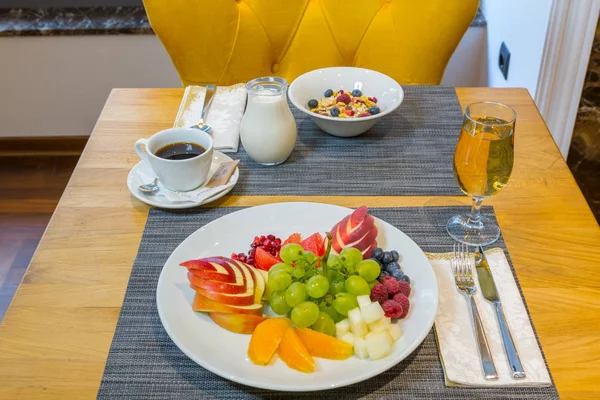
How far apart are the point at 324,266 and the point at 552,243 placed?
1.31ft

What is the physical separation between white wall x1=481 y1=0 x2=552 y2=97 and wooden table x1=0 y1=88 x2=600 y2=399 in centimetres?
75

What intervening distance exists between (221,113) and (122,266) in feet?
1.54

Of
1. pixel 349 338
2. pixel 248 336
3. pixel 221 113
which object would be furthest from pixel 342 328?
pixel 221 113

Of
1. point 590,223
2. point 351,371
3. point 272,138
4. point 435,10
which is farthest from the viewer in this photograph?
point 435,10

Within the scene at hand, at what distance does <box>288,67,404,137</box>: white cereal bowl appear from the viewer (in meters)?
1.19

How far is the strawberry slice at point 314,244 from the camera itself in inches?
34.0

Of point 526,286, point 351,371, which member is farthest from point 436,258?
point 351,371

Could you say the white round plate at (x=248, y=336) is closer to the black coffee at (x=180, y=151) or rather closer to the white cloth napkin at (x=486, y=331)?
the white cloth napkin at (x=486, y=331)

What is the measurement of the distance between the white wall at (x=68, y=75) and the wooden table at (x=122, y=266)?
1.35 meters

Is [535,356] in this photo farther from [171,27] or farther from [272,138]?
[171,27]

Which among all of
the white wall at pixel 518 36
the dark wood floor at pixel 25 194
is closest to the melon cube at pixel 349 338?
the white wall at pixel 518 36

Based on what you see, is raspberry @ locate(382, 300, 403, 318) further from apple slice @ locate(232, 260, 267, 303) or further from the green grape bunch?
apple slice @ locate(232, 260, 267, 303)

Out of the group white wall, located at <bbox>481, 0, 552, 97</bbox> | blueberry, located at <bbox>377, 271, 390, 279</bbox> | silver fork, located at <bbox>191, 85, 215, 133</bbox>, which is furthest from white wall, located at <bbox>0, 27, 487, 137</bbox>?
blueberry, located at <bbox>377, 271, 390, 279</bbox>

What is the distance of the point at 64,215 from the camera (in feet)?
3.41
